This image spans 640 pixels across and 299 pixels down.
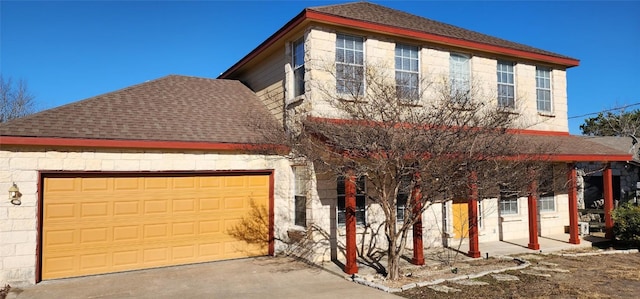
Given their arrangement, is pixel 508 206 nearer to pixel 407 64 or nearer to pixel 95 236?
pixel 407 64

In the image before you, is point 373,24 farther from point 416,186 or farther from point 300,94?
point 416,186

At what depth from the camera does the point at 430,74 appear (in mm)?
12383

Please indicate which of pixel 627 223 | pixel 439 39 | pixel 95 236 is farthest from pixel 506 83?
pixel 95 236

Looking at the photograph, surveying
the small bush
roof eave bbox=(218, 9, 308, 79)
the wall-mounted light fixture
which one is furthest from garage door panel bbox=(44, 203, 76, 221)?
the small bush

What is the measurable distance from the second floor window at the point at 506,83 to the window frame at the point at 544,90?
3.84ft

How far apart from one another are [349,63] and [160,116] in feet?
15.7

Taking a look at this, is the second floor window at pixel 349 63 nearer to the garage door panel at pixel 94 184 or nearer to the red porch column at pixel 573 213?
the garage door panel at pixel 94 184

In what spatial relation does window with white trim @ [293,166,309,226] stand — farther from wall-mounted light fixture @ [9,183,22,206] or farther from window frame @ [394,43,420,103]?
wall-mounted light fixture @ [9,183,22,206]

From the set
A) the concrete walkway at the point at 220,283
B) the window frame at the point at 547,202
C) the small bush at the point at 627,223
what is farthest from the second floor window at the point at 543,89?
the concrete walkway at the point at 220,283

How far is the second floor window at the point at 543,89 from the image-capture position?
1466 cm

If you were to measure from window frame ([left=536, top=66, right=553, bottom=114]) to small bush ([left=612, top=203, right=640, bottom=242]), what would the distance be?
387cm

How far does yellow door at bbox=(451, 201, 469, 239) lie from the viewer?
1262 centimetres

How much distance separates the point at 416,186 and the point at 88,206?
6.63m

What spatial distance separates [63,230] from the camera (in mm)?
8977
